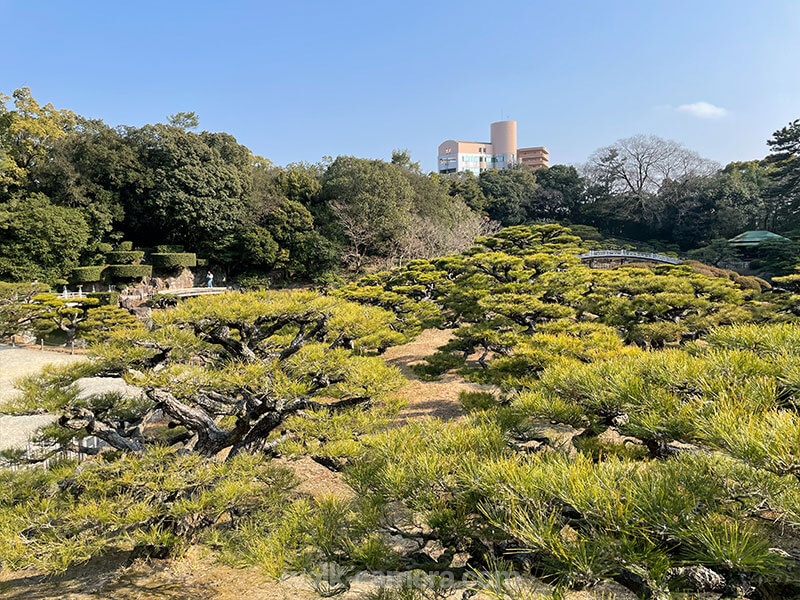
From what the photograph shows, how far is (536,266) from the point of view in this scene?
33.1 feet

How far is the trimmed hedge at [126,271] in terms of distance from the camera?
18.5m

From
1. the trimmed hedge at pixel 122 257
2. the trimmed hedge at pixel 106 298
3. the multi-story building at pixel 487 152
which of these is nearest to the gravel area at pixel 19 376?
the trimmed hedge at pixel 106 298

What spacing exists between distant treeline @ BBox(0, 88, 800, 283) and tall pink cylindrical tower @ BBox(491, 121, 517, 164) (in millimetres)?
41102

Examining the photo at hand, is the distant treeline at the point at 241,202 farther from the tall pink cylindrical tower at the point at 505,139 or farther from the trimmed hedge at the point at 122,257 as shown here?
the tall pink cylindrical tower at the point at 505,139

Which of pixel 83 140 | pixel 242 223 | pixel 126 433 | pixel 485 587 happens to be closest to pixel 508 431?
pixel 485 587

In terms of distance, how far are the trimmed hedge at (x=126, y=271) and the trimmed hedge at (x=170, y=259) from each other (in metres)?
1.10

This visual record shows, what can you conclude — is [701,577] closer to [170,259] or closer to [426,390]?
[426,390]

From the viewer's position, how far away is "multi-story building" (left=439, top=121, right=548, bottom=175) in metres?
67.6

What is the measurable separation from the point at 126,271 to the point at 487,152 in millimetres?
63412

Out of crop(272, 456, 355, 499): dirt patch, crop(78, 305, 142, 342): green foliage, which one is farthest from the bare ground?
crop(78, 305, 142, 342): green foliage

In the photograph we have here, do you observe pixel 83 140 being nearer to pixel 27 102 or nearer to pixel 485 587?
pixel 27 102

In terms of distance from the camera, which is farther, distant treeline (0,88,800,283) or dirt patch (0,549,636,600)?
distant treeline (0,88,800,283)

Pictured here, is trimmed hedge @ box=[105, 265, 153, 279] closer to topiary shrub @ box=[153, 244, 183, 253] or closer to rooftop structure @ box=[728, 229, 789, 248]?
topiary shrub @ box=[153, 244, 183, 253]

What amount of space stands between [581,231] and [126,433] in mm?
31930
